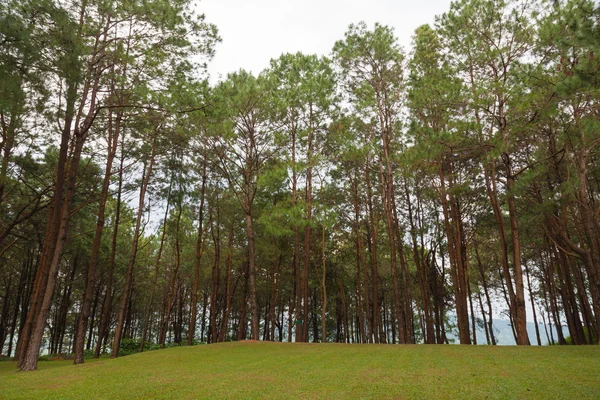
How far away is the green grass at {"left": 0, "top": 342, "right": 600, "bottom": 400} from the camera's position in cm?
492

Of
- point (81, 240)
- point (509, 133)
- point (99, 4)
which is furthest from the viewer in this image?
point (81, 240)

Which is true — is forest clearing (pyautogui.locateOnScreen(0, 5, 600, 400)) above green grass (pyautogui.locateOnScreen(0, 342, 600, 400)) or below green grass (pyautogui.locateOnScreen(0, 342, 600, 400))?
above

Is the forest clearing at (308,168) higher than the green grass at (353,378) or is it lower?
higher

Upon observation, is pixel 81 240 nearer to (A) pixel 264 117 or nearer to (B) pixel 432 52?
(A) pixel 264 117

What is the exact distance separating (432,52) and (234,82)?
886 cm

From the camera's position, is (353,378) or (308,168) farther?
(308,168)

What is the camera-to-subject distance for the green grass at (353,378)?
194 inches

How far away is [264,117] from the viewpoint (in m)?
16.7

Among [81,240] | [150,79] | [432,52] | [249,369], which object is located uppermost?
[432,52]

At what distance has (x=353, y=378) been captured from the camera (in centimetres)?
602

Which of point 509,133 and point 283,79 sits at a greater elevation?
point 283,79

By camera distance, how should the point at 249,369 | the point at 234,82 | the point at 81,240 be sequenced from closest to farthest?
1. the point at 249,369
2. the point at 234,82
3. the point at 81,240

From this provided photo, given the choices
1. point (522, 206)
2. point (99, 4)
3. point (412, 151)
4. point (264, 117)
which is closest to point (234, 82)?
point (264, 117)

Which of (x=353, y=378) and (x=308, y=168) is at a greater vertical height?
(x=308, y=168)
